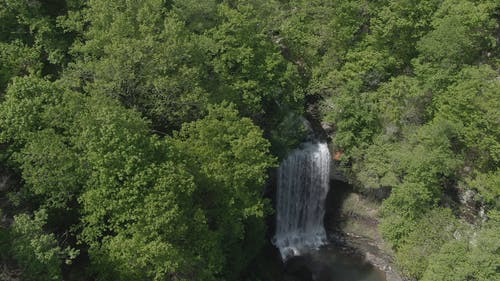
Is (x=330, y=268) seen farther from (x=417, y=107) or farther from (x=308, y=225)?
(x=417, y=107)

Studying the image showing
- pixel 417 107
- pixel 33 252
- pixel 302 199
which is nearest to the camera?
pixel 33 252

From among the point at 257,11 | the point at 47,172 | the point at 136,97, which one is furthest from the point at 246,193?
A: the point at 257,11

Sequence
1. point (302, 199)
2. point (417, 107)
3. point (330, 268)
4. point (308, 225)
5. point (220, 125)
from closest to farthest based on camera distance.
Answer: point (220, 125)
point (417, 107)
point (330, 268)
point (302, 199)
point (308, 225)

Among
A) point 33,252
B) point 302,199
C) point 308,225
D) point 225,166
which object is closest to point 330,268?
point 308,225

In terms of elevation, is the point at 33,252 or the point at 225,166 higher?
the point at 33,252

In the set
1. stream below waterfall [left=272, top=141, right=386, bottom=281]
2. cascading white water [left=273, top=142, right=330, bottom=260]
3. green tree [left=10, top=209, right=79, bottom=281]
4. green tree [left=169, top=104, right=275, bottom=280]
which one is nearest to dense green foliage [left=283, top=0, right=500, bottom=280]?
cascading white water [left=273, top=142, right=330, bottom=260]

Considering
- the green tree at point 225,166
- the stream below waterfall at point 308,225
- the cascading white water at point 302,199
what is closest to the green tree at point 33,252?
the green tree at point 225,166
